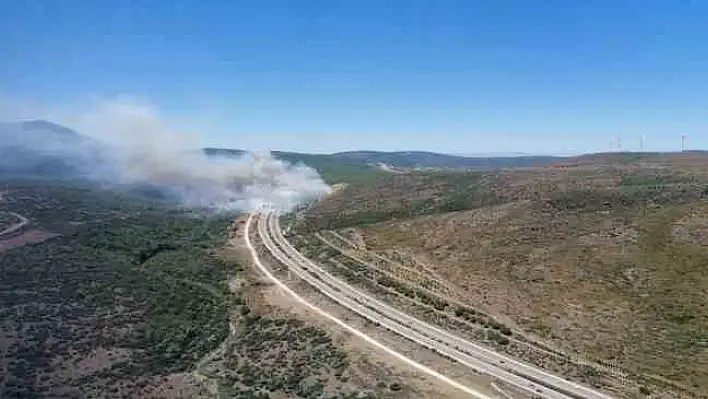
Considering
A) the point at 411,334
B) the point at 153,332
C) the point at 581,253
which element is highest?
the point at 581,253

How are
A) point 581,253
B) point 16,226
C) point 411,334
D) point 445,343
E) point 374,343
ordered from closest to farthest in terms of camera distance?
point 445,343, point 374,343, point 411,334, point 581,253, point 16,226

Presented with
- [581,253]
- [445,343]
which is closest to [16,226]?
[445,343]

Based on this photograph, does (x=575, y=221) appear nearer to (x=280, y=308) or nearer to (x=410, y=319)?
(x=410, y=319)

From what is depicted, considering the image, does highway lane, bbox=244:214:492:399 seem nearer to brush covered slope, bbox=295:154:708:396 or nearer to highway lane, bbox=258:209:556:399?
highway lane, bbox=258:209:556:399

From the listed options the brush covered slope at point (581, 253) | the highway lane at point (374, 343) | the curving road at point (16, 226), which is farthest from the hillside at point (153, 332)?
the brush covered slope at point (581, 253)

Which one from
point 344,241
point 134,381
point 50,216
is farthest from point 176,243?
point 134,381

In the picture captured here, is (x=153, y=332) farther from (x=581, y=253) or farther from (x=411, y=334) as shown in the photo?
(x=581, y=253)
